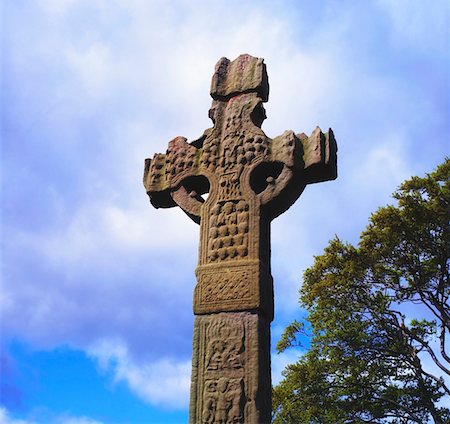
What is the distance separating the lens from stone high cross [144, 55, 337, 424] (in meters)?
4.34

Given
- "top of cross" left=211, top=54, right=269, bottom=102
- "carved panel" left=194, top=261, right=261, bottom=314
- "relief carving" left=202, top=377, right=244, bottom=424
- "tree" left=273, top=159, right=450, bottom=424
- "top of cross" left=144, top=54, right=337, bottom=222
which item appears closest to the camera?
"relief carving" left=202, top=377, right=244, bottom=424

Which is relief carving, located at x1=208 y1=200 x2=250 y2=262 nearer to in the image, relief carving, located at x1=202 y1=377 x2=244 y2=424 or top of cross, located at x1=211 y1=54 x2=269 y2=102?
relief carving, located at x1=202 y1=377 x2=244 y2=424

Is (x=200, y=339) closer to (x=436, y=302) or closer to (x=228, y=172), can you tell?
(x=228, y=172)

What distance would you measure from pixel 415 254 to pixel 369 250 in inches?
45.7

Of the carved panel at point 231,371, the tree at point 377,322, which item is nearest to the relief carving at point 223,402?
the carved panel at point 231,371

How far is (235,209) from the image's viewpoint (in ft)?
16.3

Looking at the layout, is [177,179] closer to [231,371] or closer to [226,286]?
[226,286]

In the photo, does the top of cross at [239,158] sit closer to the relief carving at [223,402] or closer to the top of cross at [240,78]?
the top of cross at [240,78]

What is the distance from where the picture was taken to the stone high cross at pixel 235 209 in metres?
4.34

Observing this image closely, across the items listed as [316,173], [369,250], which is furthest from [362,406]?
[316,173]

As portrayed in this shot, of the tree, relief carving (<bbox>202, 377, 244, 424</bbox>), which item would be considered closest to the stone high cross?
relief carving (<bbox>202, 377, 244, 424</bbox>)

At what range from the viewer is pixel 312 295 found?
14.3 metres

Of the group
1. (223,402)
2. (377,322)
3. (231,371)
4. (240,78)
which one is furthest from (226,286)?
(377,322)

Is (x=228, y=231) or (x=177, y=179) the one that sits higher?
(x=177, y=179)
